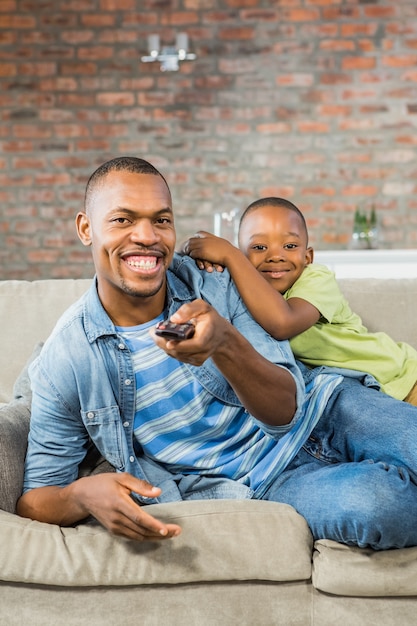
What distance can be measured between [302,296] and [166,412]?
479mm

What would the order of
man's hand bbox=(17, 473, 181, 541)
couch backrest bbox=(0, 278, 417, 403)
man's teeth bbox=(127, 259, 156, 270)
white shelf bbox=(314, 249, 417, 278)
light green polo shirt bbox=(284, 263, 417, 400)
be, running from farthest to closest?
white shelf bbox=(314, 249, 417, 278)
couch backrest bbox=(0, 278, 417, 403)
light green polo shirt bbox=(284, 263, 417, 400)
man's teeth bbox=(127, 259, 156, 270)
man's hand bbox=(17, 473, 181, 541)

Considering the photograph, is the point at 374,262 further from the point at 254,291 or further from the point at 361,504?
the point at 361,504

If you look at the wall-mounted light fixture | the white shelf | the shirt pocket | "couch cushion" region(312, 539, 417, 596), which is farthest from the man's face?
the wall-mounted light fixture

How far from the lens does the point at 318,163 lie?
181 inches

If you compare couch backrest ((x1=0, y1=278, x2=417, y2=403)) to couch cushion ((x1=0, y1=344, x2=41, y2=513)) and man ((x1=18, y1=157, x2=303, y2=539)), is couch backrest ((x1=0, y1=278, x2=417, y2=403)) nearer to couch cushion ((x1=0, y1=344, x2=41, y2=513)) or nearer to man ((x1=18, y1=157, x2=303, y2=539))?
couch cushion ((x1=0, y1=344, x2=41, y2=513))

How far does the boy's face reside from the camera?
2059mm

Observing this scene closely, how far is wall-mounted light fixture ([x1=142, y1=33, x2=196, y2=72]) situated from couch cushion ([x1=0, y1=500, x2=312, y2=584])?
11.8 feet

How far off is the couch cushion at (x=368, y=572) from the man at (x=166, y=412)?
31mm

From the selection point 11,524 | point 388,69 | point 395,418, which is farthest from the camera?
point 388,69

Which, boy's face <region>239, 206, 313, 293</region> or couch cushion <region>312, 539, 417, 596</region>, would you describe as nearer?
couch cushion <region>312, 539, 417, 596</region>

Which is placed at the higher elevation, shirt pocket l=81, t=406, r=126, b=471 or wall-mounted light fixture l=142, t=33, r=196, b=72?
wall-mounted light fixture l=142, t=33, r=196, b=72

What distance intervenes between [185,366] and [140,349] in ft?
0.35

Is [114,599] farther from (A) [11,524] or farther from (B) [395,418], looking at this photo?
(B) [395,418]

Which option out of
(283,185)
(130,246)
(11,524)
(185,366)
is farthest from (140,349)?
(283,185)
